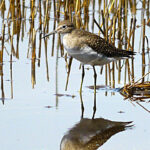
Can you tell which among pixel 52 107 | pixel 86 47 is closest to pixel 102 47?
pixel 86 47

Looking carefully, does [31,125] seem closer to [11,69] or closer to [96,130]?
[96,130]

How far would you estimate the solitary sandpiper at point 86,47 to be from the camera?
6.89 m

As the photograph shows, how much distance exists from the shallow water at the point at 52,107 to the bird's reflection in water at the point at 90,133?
7 centimetres

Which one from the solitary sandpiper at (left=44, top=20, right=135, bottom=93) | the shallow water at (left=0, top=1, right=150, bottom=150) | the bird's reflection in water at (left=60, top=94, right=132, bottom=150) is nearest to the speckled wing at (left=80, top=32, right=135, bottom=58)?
the solitary sandpiper at (left=44, top=20, right=135, bottom=93)

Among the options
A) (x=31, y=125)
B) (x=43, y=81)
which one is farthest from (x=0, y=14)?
(x=31, y=125)

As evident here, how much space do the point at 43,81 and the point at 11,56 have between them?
90 cm

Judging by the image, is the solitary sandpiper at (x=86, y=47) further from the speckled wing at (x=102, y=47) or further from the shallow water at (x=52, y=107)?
the shallow water at (x=52, y=107)

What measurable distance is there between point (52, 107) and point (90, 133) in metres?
0.97

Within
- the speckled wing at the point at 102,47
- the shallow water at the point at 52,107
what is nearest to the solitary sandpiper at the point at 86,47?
the speckled wing at the point at 102,47

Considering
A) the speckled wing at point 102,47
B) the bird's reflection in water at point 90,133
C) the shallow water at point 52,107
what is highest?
the speckled wing at point 102,47

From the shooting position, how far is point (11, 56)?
820 centimetres

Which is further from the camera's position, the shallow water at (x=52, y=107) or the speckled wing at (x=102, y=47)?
the speckled wing at (x=102, y=47)

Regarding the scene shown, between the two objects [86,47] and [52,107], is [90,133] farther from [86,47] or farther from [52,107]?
[86,47]

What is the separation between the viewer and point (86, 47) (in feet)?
22.7
